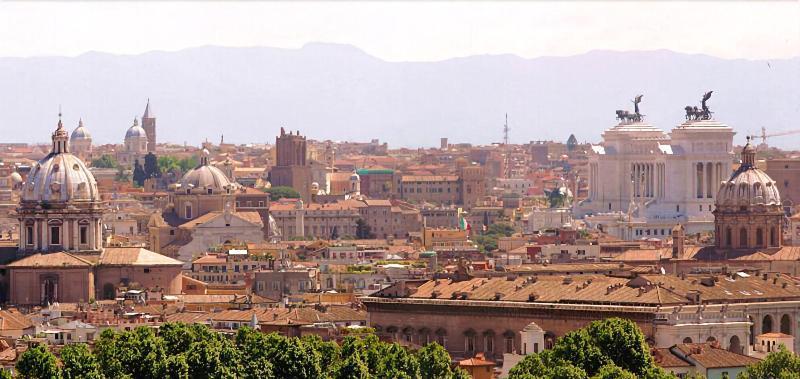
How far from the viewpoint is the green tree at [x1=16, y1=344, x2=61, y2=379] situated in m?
83.2

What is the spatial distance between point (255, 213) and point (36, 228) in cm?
5137

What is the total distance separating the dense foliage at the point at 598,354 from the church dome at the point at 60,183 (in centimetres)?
5782

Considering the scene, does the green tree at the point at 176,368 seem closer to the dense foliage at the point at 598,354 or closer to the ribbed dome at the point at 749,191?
the dense foliage at the point at 598,354

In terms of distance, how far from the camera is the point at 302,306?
119125 mm

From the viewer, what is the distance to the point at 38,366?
8400 cm

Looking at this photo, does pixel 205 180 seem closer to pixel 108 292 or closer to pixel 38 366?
pixel 108 292

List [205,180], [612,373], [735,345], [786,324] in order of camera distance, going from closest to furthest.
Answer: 1. [612,373]
2. [735,345]
3. [786,324]
4. [205,180]

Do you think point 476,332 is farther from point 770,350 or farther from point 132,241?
point 132,241

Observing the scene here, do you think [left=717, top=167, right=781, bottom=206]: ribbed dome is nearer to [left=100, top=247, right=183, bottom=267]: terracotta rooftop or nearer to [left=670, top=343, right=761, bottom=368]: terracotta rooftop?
[left=100, top=247, right=183, bottom=267]: terracotta rooftop

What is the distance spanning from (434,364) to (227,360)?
6.07 meters

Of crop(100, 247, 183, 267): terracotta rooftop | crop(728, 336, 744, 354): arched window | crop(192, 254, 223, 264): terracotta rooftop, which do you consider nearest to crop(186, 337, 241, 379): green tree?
crop(728, 336, 744, 354): arched window

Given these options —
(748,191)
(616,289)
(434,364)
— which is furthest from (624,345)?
(748,191)

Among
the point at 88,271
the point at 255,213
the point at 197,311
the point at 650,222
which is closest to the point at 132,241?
the point at 255,213

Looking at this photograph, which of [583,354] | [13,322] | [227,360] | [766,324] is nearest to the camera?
[227,360]
